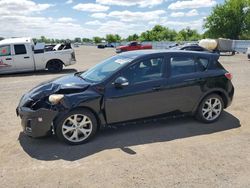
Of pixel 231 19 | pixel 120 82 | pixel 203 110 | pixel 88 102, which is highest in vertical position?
pixel 231 19

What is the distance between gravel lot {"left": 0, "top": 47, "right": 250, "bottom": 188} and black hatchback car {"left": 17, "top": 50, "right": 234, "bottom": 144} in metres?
0.32

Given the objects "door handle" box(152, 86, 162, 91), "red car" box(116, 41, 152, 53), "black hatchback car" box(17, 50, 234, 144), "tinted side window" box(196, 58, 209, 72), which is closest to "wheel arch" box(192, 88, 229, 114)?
"black hatchback car" box(17, 50, 234, 144)

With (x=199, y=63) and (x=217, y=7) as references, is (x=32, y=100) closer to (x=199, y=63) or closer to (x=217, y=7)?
(x=199, y=63)

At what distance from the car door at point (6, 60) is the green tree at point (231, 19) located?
5494 centimetres

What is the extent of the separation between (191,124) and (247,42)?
30.8 m

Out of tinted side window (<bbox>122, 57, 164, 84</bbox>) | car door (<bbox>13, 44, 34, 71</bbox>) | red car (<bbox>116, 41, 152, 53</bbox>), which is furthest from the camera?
red car (<bbox>116, 41, 152, 53</bbox>)

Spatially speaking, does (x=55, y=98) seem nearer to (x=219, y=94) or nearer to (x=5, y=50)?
(x=219, y=94)

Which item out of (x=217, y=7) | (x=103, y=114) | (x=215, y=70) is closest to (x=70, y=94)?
(x=103, y=114)

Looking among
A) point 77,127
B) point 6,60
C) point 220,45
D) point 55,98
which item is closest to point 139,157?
point 77,127

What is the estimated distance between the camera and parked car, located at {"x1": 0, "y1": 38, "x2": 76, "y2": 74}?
1427 cm

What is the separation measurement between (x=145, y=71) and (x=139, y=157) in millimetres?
1655

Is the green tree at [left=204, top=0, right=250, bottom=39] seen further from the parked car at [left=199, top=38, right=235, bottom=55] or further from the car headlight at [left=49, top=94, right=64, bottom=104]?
the car headlight at [left=49, top=94, right=64, bottom=104]

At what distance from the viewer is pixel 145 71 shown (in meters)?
5.25

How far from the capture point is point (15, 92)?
9453mm
